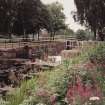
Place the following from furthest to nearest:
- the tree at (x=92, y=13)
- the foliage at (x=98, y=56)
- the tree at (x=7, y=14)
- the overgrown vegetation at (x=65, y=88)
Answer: the tree at (x=7, y=14)
the tree at (x=92, y=13)
the foliage at (x=98, y=56)
the overgrown vegetation at (x=65, y=88)

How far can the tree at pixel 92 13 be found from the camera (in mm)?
42756

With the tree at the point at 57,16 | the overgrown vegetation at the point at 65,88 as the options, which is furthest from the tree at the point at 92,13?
the overgrown vegetation at the point at 65,88

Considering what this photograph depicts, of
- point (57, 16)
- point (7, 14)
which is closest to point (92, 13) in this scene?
point (7, 14)

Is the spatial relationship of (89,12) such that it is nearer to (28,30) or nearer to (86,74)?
(28,30)

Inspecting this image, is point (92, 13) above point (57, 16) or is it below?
below

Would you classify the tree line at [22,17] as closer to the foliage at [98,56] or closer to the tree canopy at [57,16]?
the tree canopy at [57,16]

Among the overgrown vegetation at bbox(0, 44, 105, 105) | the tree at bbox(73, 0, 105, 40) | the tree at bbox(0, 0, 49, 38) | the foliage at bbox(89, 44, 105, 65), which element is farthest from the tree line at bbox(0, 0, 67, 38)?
the overgrown vegetation at bbox(0, 44, 105, 105)

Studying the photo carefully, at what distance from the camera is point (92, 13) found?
148ft

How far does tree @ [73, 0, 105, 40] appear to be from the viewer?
42756 millimetres

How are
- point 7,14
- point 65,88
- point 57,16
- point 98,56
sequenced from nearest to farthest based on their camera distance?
point 65,88 → point 98,56 → point 7,14 → point 57,16

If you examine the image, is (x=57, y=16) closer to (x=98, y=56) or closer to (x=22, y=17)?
(x=22, y=17)

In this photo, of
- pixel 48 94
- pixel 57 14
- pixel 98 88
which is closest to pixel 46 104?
pixel 48 94

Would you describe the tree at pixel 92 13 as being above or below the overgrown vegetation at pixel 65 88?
above

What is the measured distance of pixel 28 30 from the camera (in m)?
52.6
